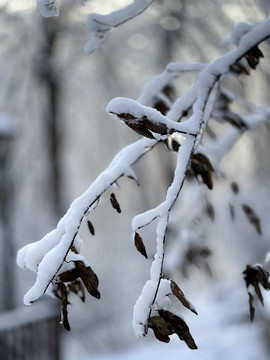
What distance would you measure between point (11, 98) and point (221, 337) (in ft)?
25.0

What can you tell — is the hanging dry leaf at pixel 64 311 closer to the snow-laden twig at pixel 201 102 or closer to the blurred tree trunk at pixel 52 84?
the snow-laden twig at pixel 201 102

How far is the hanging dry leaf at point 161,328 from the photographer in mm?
1329

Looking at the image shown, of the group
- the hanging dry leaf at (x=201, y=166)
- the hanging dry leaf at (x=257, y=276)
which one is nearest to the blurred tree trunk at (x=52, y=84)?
the hanging dry leaf at (x=201, y=166)

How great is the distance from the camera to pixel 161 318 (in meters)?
1.34

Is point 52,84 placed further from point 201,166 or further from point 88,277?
point 88,277

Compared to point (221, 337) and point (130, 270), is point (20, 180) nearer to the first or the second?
point (130, 270)

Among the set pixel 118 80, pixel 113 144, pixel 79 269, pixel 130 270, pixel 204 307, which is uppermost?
pixel 118 80

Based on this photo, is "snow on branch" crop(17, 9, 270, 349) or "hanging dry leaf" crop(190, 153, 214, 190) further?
"hanging dry leaf" crop(190, 153, 214, 190)

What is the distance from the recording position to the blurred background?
7.02 meters

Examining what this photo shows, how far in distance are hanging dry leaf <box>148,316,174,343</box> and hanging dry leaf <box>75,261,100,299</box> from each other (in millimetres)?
168

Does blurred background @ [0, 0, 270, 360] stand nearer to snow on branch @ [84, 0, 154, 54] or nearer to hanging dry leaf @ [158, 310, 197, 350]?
snow on branch @ [84, 0, 154, 54]

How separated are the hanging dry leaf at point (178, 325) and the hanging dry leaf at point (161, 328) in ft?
0.03

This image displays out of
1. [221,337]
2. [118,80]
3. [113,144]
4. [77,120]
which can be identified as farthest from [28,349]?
[77,120]

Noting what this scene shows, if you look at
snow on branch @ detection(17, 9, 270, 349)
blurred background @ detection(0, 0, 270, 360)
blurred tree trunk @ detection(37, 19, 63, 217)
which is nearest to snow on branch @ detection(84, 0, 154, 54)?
snow on branch @ detection(17, 9, 270, 349)
